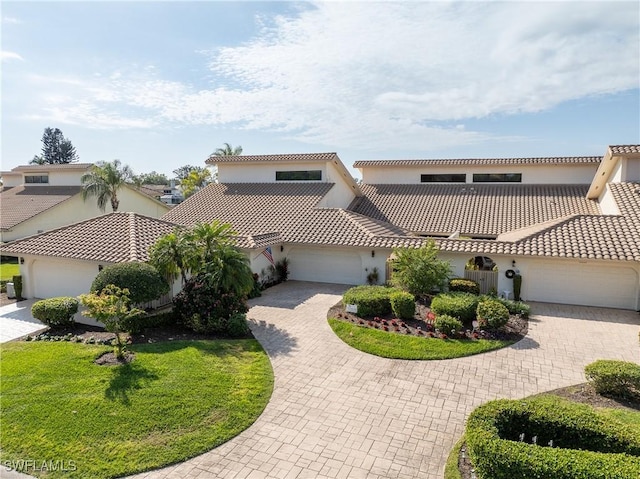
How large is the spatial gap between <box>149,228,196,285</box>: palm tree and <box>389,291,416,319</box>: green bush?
8559 mm

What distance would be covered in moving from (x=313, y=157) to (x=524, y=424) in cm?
2459

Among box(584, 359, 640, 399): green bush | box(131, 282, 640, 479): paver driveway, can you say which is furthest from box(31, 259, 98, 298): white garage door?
box(584, 359, 640, 399): green bush

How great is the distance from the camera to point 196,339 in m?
14.6

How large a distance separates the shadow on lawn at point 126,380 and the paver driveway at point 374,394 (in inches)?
126

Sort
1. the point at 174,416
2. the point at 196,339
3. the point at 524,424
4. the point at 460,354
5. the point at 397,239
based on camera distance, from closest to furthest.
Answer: the point at 524,424, the point at 174,416, the point at 460,354, the point at 196,339, the point at 397,239

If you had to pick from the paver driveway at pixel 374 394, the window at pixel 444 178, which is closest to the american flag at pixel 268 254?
the paver driveway at pixel 374 394

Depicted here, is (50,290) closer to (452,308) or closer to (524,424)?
(452,308)

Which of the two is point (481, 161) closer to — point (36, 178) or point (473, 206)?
point (473, 206)

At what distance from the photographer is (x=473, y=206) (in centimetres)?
2952

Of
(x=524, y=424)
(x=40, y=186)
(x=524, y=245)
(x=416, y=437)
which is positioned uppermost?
(x=40, y=186)

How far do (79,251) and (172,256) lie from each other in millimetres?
5321

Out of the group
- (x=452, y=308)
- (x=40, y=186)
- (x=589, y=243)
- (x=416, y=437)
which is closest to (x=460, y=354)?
(x=452, y=308)

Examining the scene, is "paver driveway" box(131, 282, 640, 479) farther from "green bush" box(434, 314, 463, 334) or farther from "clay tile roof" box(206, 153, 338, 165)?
"clay tile roof" box(206, 153, 338, 165)

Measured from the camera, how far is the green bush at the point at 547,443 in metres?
6.31
